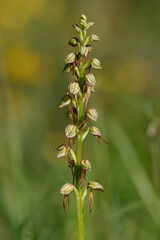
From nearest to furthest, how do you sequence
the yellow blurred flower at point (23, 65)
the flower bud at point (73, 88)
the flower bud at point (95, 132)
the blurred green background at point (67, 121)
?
1. the flower bud at point (73, 88)
2. the flower bud at point (95, 132)
3. the blurred green background at point (67, 121)
4. the yellow blurred flower at point (23, 65)

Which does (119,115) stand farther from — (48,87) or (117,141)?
(117,141)

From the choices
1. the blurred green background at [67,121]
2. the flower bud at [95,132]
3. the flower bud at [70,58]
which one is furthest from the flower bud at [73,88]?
the blurred green background at [67,121]

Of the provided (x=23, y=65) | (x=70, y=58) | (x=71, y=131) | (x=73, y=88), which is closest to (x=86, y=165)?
(x=71, y=131)

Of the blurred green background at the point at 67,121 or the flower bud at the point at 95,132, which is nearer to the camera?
the flower bud at the point at 95,132

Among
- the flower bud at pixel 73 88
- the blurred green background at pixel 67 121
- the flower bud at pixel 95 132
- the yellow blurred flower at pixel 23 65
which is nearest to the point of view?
the flower bud at pixel 73 88

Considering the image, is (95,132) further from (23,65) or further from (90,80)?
(23,65)

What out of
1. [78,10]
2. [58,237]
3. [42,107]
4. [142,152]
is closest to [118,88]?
[142,152]

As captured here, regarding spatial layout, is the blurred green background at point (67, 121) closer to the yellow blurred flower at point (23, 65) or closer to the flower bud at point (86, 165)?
the yellow blurred flower at point (23, 65)

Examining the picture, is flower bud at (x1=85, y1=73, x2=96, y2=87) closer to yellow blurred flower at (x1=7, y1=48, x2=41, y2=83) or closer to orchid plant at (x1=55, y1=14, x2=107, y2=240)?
orchid plant at (x1=55, y1=14, x2=107, y2=240)
